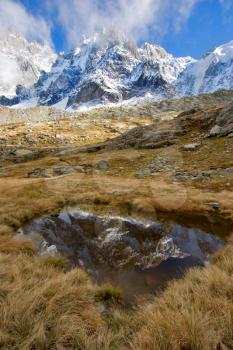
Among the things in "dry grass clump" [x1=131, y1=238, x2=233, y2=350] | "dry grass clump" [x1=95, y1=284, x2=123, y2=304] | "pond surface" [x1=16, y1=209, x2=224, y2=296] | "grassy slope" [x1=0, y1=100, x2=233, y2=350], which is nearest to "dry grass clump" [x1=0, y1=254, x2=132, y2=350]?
"grassy slope" [x1=0, y1=100, x2=233, y2=350]

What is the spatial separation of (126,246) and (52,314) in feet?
23.1

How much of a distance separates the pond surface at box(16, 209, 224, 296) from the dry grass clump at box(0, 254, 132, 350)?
6.28 ft

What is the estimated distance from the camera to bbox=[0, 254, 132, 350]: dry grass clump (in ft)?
18.9

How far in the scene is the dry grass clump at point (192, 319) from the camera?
5289mm

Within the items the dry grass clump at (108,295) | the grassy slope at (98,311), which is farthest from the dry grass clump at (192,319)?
the dry grass clump at (108,295)

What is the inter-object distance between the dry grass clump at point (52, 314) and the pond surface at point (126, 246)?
6.28ft

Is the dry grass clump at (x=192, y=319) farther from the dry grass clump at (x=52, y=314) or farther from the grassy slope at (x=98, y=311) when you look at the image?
the dry grass clump at (x=52, y=314)

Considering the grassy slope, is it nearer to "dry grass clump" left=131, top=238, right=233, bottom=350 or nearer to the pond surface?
"dry grass clump" left=131, top=238, right=233, bottom=350

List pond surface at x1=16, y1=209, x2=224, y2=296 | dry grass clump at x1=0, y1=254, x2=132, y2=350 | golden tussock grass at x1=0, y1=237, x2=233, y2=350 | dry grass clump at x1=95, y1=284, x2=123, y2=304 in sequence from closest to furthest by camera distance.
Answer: golden tussock grass at x1=0, y1=237, x2=233, y2=350, dry grass clump at x1=0, y1=254, x2=132, y2=350, dry grass clump at x1=95, y1=284, x2=123, y2=304, pond surface at x1=16, y1=209, x2=224, y2=296

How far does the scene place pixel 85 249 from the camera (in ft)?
43.2

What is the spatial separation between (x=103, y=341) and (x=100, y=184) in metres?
24.2

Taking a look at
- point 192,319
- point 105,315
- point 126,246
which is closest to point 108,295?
point 105,315

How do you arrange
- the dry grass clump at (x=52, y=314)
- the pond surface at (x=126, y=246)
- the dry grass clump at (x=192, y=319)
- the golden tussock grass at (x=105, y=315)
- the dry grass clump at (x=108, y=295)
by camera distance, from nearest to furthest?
the dry grass clump at (x=192, y=319) → the golden tussock grass at (x=105, y=315) → the dry grass clump at (x=52, y=314) → the dry grass clump at (x=108, y=295) → the pond surface at (x=126, y=246)

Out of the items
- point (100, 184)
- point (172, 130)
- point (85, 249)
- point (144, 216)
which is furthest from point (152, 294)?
point (172, 130)
